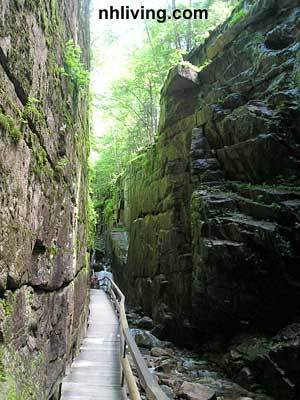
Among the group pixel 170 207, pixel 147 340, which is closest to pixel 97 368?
pixel 147 340

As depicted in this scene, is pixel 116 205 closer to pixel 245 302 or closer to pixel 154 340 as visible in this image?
pixel 154 340

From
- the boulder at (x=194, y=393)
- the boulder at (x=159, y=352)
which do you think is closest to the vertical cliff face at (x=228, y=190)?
the boulder at (x=159, y=352)

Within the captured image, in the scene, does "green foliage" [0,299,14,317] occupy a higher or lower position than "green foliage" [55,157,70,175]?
lower

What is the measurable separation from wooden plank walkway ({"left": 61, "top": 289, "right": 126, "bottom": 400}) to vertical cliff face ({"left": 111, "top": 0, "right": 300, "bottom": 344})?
3.35m

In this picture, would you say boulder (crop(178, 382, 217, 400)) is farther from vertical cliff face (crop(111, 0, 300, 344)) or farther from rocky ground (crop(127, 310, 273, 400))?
vertical cliff face (crop(111, 0, 300, 344))

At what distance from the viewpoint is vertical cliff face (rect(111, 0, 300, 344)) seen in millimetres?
10883

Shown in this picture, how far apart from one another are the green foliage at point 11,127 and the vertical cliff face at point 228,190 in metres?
9.39

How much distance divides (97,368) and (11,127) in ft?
19.2

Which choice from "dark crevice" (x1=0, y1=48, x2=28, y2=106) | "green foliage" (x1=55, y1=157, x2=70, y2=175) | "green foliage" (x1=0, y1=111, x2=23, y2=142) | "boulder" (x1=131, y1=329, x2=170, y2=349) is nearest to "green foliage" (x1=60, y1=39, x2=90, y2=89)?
"green foliage" (x1=55, y1=157, x2=70, y2=175)

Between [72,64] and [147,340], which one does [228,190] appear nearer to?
[147,340]

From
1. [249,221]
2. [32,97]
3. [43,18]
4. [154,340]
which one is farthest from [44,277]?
[154,340]

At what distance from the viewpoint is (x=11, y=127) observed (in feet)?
7.80

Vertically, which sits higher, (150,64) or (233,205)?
(150,64)

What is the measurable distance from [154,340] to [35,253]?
10909mm
